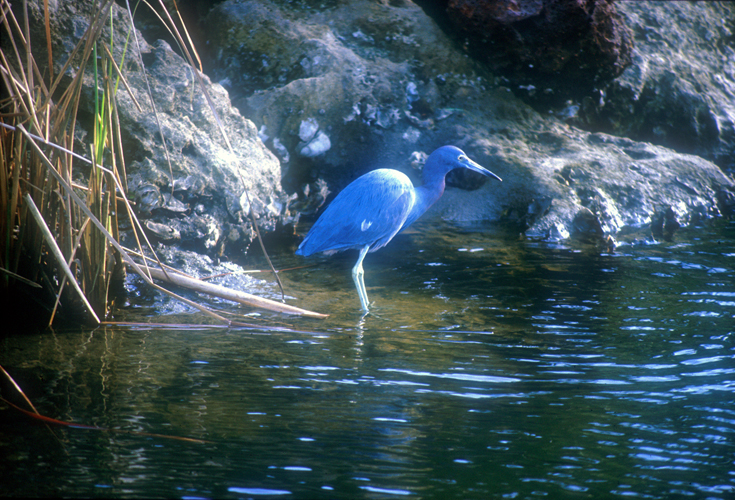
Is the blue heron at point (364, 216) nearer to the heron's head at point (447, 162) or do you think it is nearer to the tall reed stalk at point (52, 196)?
the heron's head at point (447, 162)

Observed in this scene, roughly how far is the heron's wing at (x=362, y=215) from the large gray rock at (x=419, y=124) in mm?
2098

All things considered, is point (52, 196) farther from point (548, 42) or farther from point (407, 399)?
point (548, 42)

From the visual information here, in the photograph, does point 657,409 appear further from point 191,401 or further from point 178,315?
point 178,315

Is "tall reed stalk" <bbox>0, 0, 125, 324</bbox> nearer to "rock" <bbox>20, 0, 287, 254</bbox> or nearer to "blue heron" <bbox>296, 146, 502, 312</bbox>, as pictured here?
"rock" <bbox>20, 0, 287, 254</bbox>

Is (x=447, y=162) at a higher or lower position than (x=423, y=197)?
higher

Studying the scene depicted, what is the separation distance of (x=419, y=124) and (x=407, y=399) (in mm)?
4843

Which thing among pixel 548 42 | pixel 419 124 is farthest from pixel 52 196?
pixel 548 42

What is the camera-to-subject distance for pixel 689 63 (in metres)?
8.15

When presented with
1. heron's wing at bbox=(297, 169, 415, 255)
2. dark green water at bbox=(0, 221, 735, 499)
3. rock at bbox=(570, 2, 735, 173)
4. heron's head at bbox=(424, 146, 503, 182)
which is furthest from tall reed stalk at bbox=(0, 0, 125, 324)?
rock at bbox=(570, 2, 735, 173)

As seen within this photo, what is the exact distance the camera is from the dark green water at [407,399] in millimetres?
1946

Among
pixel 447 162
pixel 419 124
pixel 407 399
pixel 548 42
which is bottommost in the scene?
pixel 407 399

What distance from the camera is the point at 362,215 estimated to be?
13.8ft

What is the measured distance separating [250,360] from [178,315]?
0.89 m

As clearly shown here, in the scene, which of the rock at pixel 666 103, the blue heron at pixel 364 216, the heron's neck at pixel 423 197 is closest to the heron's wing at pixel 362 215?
the blue heron at pixel 364 216
